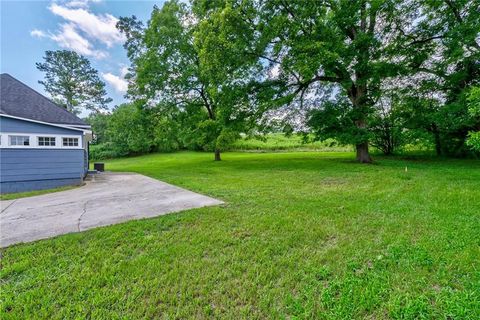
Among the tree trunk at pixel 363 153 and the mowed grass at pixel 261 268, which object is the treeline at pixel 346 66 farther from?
the mowed grass at pixel 261 268

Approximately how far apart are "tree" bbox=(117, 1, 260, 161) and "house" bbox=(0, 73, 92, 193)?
6731 millimetres

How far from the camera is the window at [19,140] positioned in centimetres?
857

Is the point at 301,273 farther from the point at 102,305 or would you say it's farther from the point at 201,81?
the point at 201,81

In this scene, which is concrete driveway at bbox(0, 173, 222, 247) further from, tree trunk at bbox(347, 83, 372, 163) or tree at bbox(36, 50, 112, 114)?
tree at bbox(36, 50, 112, 114)

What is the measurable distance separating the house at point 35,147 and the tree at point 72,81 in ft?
75.5

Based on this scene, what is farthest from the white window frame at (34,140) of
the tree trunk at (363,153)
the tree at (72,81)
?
the tree at (72,81)

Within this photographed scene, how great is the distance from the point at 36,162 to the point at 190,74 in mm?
10542

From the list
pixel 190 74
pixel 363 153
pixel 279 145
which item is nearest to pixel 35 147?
pixel 190 74

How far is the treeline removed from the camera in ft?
32.8

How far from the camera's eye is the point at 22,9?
31.4 feet

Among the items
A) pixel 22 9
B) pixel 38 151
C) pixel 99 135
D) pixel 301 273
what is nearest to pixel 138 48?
pixel 22 9

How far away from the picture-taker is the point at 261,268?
2473mm

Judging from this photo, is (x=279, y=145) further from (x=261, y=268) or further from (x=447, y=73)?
(x=261, y=268)

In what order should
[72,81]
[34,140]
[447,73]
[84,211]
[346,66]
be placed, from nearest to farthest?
[84,211]
[34,140]
[346,66]
[447,73]
[72,81]
